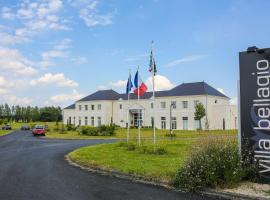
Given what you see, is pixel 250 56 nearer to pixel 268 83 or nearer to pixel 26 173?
pixel 268 83

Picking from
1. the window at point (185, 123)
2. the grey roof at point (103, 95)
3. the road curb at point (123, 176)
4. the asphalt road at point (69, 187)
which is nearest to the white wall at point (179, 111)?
the window at point (185, 123)

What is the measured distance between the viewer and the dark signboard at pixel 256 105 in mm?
10133

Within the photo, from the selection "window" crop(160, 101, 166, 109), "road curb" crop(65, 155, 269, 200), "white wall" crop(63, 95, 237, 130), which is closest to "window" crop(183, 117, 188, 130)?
"white wall" crop(63, 95, 237, 130)

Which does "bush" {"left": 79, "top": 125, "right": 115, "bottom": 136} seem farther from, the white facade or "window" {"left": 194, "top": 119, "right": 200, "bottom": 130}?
"window" {"left": 194, "top": 119, "right": 200, "bottom": 130}

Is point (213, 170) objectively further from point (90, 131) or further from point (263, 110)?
point (90, 131)

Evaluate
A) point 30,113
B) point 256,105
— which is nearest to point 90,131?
point 256,105

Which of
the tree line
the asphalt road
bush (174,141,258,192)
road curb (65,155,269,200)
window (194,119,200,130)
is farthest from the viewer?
the tree line

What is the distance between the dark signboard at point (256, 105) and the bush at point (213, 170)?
410 millimetres

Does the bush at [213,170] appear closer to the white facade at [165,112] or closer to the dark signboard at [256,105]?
the dark signboard at [256,105]

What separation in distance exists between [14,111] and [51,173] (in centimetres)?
16652

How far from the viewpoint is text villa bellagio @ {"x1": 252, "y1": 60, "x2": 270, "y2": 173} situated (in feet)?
33.1

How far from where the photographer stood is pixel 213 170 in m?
9.50

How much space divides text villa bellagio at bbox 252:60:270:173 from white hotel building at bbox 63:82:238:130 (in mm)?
47257

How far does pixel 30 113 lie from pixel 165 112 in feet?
308
